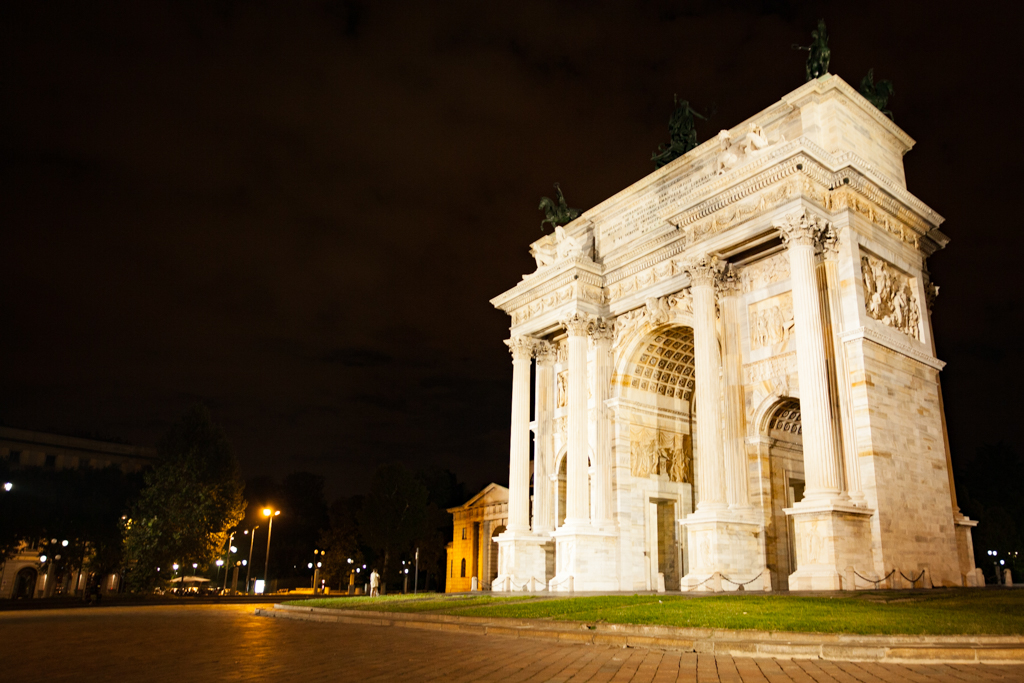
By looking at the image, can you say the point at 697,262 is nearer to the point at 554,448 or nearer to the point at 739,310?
the point at 739,310

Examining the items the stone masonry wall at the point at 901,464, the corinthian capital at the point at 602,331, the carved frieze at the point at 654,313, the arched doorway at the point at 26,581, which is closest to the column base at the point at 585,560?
the corinthian capital at the point at 602,331

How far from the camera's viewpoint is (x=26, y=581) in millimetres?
67000

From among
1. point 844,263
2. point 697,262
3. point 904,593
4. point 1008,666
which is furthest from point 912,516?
point 1008,666

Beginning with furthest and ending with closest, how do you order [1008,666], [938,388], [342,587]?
[342,587]
[938,388]
[1008,666]

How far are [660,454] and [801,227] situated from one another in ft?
41.3

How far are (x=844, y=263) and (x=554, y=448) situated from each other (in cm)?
1589

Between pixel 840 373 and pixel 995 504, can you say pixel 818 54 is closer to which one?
pixel 840 373

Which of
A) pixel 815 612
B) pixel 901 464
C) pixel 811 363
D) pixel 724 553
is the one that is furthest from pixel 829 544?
pixel 815 612

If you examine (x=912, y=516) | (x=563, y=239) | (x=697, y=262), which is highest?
(x=563, y=239)

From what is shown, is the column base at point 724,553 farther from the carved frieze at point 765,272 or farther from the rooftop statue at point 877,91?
the rooftop statue at point 877,91

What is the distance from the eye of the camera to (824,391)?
22.0m

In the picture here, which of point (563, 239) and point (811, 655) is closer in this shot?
point (811, 655)

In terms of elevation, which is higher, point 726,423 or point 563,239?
point 563,239

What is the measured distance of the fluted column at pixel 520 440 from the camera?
1308 inches
